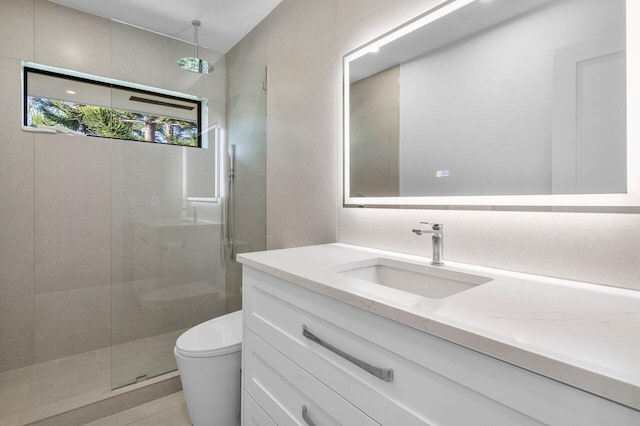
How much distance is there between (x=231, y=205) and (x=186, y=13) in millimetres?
1440

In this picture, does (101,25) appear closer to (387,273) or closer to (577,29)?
(387,273)

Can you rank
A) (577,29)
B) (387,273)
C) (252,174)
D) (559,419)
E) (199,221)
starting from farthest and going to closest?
(252,174)
(199,221)
(387,273)
(577,29)
(559,419)

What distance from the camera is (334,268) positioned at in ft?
3.59

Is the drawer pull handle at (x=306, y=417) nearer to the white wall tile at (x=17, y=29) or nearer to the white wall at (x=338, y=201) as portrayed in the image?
the white wall at (x=338, y=201)

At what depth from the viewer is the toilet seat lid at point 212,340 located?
1.46 m

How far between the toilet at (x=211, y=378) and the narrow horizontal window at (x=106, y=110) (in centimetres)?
129

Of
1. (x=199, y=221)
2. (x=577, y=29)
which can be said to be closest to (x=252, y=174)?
(x=199, y=221)

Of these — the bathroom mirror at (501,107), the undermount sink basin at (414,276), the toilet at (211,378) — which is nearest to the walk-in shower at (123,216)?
the toilet at (211,378)

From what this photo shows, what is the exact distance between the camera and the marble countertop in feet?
1.38

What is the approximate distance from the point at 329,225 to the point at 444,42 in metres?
1.01

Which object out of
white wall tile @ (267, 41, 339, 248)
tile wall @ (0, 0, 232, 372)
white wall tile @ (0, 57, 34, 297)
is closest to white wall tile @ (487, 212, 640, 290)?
white wall tile @ (267, 41, 339, 248)

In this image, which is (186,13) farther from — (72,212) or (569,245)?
(569,245)

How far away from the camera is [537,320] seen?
0.58 m

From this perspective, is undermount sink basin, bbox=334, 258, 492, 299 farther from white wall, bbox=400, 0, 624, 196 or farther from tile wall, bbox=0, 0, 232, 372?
tile wall, bbox=0, 0, 232, 372
